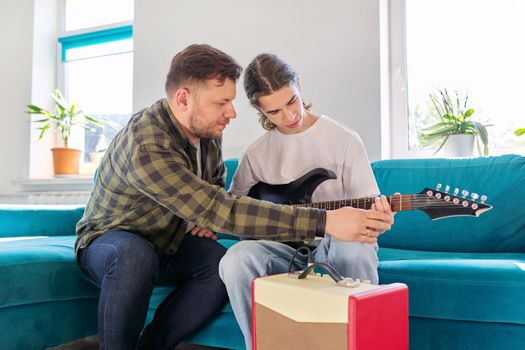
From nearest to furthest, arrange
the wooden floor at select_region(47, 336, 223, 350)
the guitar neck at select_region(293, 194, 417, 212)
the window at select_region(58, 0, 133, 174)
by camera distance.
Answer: the guitar neck at select_region(293, 194, 417, 212) < the wooden floor at select_region(47, 336, 223, 350) < the window at select_region(58, 0, 133, 174)

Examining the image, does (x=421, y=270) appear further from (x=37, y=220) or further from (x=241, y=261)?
(x=37, y=220)

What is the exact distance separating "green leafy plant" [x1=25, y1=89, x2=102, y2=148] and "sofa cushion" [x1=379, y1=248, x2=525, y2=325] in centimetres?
262

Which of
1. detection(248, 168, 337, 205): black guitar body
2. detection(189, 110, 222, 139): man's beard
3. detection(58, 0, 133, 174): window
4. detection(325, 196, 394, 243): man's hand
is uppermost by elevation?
detection(58, 0, 133, 174): window

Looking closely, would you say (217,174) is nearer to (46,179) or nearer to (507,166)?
(507,166)

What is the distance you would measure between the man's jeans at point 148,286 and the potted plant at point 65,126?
6.67 ft

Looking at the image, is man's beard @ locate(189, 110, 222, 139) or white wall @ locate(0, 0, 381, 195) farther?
white wall @ locate(0, 0, 381, 195)

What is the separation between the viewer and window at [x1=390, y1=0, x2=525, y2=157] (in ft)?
8.09

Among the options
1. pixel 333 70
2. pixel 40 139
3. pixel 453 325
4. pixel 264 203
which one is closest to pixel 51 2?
pixel 40 139

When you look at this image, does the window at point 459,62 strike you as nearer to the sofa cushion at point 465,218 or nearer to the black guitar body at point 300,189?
the sofa cushion at point 465,218

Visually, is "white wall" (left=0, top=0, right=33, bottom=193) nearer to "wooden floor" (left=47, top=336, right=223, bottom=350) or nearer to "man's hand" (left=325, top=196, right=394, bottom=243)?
"wooden floor" (left=47, top=336, right=223, bottom=350)

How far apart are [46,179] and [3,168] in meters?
0.47

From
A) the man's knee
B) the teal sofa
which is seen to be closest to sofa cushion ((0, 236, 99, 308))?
the teal sofa

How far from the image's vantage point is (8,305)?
165 cm

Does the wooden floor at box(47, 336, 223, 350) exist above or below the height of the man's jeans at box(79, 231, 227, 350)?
below
